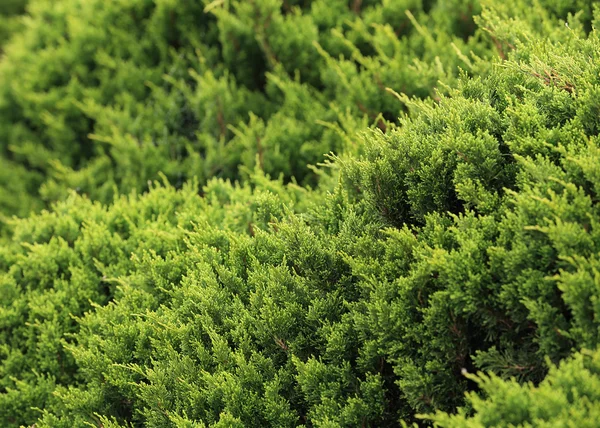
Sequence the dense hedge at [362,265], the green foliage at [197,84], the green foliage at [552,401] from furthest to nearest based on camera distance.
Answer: the green foliage at [197,84] → the dense hedge at [362,265] → the green foliage at [552,401]

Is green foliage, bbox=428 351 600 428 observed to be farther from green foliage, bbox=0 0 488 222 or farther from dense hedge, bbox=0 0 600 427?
green foliage, bbox=0 0 488 222

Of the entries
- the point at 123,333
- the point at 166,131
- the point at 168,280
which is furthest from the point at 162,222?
the point at 166,131

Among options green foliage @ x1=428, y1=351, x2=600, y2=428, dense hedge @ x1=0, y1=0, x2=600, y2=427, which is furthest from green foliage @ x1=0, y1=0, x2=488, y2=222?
green foliage @ x1=428, y1=351, x2=600, y2=428

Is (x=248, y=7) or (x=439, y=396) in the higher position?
(x=248, y=7)

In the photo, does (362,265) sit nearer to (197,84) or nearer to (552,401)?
(552,401)

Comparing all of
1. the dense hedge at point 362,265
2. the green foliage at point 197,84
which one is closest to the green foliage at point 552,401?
the dense hedge at point 362,265

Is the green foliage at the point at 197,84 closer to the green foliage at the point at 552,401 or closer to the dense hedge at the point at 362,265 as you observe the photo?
the dense hedge at the point at 362,265

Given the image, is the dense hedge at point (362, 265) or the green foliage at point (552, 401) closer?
the green foliage at point (552, 401)

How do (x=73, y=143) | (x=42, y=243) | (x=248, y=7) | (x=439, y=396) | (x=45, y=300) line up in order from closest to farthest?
(x=439, y=396) → (x=45, y=300) → (x=42, y=243) → (x=248, y=7) → (x=73, y=143)

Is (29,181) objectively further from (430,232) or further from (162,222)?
(430,232)

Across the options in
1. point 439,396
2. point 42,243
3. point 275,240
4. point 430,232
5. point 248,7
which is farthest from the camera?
point 248,7
